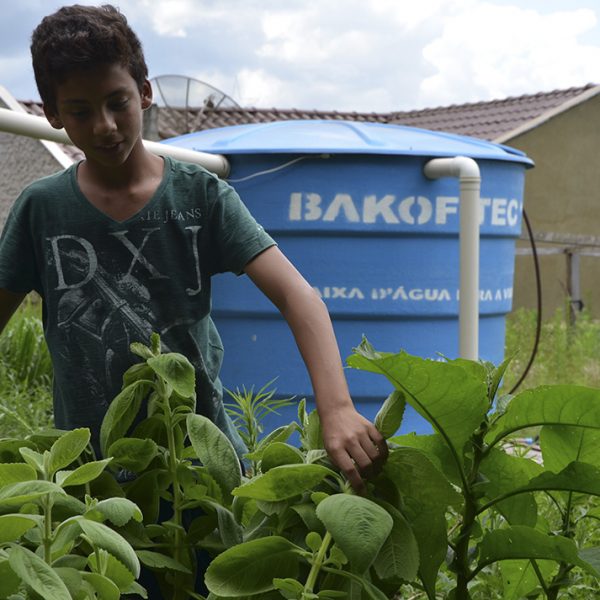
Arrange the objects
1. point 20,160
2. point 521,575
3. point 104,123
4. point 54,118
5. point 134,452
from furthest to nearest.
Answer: point 20,160 < point 54,118 < point 104,123 < point 521,575 < point 134,452

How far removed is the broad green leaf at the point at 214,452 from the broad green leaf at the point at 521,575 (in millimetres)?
261

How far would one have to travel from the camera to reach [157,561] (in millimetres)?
697

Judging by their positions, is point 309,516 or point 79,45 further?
point 79,45

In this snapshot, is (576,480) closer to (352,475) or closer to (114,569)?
(352,475)

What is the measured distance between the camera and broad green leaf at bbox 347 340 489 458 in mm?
685

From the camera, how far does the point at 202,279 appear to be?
1466 millimetres

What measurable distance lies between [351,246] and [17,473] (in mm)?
2699

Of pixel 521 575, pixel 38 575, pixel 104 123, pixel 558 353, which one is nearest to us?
pixel 38 575

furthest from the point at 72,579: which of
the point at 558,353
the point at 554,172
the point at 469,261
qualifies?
the point at 554,172

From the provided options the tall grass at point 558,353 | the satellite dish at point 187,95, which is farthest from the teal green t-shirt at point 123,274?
the satellite dish at point 187,95

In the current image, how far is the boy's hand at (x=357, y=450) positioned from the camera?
672 mm

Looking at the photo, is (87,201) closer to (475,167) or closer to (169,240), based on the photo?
(169,240)

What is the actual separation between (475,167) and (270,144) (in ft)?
2.27

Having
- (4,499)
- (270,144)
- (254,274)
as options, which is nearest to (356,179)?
(270,144)
